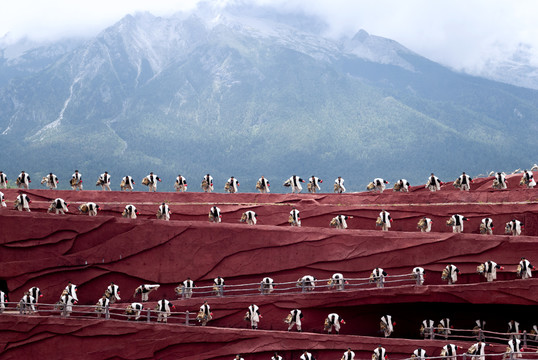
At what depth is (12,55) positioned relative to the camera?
539 feet

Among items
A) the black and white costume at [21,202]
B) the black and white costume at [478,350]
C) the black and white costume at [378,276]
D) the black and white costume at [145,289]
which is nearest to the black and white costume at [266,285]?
the black and white costume at [378,276]

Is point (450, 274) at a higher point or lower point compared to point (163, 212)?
lower

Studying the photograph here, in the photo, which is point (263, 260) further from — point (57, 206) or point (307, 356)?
point (57, 206)

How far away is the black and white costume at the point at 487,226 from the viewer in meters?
30.9

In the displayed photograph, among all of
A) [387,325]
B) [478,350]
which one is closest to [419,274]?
[387,325]

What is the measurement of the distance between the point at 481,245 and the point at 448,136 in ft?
303

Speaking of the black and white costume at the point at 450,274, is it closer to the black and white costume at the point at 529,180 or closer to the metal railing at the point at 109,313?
the black and white costume at the point at 529,180

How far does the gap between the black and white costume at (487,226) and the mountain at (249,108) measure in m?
72.5

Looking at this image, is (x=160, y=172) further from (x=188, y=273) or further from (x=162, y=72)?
(x=188, y=273)

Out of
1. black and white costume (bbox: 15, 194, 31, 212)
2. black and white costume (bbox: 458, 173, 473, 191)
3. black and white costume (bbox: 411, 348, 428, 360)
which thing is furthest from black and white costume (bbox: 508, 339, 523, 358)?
black and white costume (bbox: 15, 194, 31, 212)

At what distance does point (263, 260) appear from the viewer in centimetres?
3131

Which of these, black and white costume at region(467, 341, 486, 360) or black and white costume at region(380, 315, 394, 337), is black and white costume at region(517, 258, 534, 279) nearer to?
black and white costume at region(467, 341, 486, 360)

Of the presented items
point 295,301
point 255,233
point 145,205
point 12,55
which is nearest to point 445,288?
point 295,301

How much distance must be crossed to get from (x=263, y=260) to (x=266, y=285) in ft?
4.07
